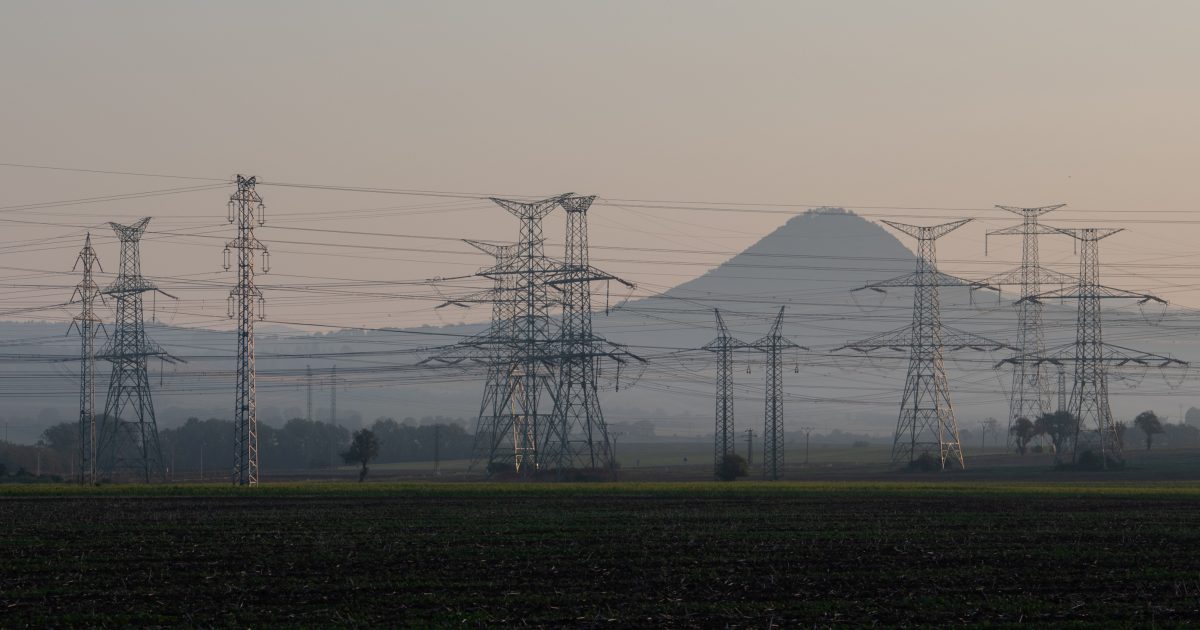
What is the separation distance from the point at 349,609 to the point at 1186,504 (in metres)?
42.9

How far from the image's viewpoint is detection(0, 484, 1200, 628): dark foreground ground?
83.6 feet

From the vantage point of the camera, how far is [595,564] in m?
32.1

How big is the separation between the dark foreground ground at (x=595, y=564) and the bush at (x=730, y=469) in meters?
47.6

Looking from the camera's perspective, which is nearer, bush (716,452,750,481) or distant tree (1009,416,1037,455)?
bush (716,452,750,481)

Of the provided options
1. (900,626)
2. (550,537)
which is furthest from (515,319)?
(900,626)

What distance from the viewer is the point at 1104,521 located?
148 feet

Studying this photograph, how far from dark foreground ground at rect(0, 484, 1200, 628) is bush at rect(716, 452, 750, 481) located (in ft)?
156

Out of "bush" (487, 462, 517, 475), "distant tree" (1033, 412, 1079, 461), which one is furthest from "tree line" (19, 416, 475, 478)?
"distant tree" (1033, 412, 1079, 461)

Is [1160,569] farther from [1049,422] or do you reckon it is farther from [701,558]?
[1049,422]

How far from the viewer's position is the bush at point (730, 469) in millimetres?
101256

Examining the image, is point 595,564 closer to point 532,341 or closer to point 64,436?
point 532,341

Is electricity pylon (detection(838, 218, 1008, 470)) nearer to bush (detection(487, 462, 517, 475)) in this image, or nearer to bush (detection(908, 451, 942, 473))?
bush (detection(908, 451, 942, 473))

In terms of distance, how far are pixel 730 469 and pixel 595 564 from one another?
70.7m

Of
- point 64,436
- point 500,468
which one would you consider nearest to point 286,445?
point 64,436
